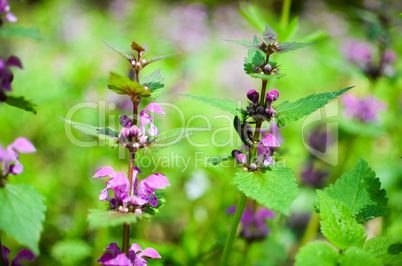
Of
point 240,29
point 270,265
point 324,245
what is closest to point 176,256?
point 270,265

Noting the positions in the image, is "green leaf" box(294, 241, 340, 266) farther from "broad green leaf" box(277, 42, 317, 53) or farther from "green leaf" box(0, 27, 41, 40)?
"green leaf" box(0, 27, 41, 40)

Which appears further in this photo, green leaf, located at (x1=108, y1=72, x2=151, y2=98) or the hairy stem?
the hairy stem

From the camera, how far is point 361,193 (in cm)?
164

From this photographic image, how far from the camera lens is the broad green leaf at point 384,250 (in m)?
1.30

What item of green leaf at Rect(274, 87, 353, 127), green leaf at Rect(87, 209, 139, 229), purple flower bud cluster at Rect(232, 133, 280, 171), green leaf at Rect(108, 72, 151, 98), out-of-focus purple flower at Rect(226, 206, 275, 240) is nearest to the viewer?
→ green leaf at Rect(87, 209, 139, 229)

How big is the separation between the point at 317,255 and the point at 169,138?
75cm

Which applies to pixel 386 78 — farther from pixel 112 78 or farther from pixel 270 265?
pixel 112 78

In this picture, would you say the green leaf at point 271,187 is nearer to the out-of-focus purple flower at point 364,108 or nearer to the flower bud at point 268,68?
the flower bud at point 268,68

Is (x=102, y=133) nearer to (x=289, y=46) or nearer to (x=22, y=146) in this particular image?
(x=22, y=146)

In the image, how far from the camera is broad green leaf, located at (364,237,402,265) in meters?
1.30

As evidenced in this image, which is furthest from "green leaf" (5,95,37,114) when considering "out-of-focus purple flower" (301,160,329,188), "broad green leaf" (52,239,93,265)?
"out-of-focus purple flower" (301,160,329,188)

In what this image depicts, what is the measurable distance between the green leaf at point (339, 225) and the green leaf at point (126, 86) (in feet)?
2.95

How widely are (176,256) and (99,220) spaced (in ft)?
5.47

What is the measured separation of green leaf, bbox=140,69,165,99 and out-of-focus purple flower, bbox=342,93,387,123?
2.92 meters
